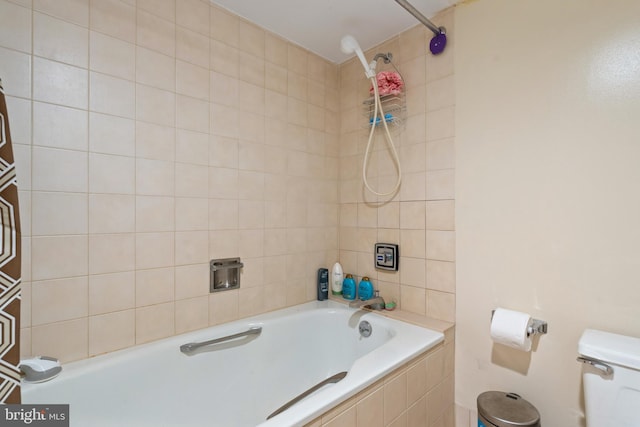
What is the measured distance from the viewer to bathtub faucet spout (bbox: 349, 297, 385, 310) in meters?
1.73

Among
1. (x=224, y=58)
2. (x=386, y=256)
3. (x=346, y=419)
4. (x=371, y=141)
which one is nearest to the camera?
(x=346, y=419)

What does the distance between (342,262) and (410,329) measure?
0.71 m

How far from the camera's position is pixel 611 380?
1.01m

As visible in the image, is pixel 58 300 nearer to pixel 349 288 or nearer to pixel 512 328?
pixel 349 288

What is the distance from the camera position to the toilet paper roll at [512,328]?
4.06 ft

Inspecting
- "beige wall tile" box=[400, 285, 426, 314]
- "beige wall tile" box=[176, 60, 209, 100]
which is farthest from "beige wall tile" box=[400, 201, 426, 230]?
"beige wall tile" box=[176, 60, 209, 100]

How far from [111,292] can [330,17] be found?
68.0 inches

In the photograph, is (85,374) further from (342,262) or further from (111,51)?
(342,262)

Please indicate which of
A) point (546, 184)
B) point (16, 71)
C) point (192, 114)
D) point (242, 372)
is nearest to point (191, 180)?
point (192, 114)

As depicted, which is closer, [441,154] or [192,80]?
[192,80]

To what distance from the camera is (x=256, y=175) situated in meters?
1.71

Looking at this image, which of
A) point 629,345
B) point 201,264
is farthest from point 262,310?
point 629,345

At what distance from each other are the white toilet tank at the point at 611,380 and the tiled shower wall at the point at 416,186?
0.58 meters

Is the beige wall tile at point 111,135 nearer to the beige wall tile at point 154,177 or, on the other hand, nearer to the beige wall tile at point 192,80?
the beige wall tile at point 154,177
